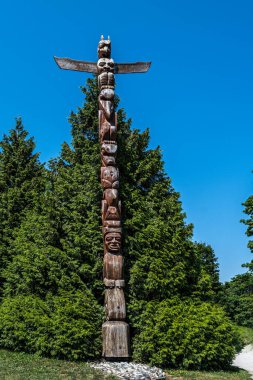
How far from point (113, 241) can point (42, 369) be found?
166 inches

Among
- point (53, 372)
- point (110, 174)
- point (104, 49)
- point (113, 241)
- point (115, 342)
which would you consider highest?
point (104, 49)

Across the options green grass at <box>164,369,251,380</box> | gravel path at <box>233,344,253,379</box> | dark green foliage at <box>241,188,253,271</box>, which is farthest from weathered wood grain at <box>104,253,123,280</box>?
dark green foliage at <box>241,188,253,271</box>

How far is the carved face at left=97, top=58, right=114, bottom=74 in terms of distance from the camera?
51.5ft

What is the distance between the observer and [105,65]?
618 inches

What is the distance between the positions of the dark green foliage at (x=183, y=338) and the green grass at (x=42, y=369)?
80.2 inches

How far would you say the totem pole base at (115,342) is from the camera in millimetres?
12672

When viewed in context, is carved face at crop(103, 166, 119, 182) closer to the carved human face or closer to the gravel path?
the carved human face

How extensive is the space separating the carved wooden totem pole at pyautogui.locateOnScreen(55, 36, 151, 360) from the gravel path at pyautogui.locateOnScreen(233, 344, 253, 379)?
505 cm

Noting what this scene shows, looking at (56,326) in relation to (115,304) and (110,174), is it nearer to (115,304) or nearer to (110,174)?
(115,304)

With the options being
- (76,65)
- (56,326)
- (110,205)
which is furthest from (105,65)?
(56,326)

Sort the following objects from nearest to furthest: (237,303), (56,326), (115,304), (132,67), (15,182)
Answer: (56,326), (115,304), (132,67), (15,182), (237,303)

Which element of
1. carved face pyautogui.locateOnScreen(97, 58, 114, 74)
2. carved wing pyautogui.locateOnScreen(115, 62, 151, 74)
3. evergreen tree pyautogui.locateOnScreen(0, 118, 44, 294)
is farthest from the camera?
evergreen tree pyautogui.locateOnScreen(0, 118, 44, 294)

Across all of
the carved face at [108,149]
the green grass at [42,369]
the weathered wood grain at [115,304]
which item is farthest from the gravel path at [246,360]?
the carved face at [108,149]

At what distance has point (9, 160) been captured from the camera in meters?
20.8
